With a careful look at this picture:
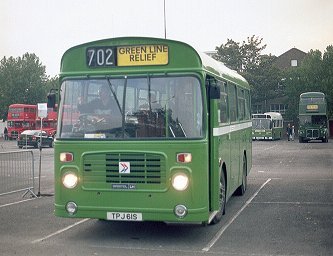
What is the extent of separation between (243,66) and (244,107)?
65391mm

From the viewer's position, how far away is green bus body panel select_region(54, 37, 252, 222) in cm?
830

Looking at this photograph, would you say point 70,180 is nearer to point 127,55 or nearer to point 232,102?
point 127,55

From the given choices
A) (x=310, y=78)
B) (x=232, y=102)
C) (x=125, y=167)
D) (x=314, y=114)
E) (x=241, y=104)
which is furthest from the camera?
(x=310, y=78)

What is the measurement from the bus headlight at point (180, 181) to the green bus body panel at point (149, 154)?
0.21 ft

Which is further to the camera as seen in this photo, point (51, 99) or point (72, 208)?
point (51, 99)

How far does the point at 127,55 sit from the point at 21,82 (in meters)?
74.7

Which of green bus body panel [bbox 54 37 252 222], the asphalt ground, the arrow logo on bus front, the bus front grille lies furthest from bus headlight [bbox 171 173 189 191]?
the asphalt ground

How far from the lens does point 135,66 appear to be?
28.3 feet

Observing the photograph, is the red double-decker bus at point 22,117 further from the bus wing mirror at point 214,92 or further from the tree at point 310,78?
the bus wing mirror at point 214,92

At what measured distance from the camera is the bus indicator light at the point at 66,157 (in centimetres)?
868

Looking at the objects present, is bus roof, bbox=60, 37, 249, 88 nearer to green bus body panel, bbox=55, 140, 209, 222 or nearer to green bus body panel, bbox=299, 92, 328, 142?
green bus body panel, bbox=55, 140, 209, 222

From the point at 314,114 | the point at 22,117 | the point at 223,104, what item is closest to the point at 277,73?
the point at 314,114

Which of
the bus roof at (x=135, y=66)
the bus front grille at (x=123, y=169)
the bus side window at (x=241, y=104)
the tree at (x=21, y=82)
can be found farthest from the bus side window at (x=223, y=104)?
the tree at (x=21, y=82)

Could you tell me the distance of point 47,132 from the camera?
170ft
